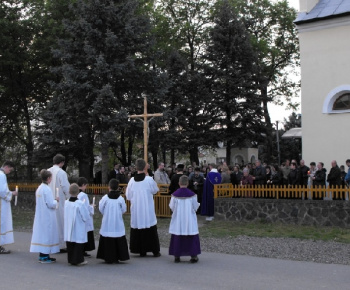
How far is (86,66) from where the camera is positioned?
24.5 metres

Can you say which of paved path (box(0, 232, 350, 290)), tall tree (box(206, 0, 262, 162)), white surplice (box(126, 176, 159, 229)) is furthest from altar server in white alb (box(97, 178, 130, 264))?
tall tree (box(206, 0, 262, 162))

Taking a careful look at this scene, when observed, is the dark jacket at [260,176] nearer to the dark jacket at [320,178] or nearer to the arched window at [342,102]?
the dark jacket at [320,178]

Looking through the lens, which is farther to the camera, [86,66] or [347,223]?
[86,66]

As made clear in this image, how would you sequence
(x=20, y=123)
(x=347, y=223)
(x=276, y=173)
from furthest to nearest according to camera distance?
1. (x=20, y=123)
2. (x=276, y=173)
3. (x=347, y=223)

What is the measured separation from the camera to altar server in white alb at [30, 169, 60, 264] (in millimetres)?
9797

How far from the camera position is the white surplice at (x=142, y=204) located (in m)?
10.4

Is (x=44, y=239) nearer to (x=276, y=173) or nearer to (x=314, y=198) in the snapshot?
(x=314, y=198)

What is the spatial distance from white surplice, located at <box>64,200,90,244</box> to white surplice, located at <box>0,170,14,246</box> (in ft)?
6.53

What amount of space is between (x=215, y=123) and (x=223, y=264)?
2145 cm

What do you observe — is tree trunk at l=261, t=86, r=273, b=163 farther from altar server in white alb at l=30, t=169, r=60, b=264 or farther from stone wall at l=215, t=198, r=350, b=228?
altar server in white alb at l=30, t=169, r=60, b=264

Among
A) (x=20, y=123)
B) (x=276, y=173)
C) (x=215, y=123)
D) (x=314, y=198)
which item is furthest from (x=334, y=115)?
(x=20, y=123)

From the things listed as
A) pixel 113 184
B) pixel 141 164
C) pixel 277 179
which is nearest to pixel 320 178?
pixel 277 179

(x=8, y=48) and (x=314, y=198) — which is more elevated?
(x=8, y=48)

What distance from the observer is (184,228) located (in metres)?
9.92
